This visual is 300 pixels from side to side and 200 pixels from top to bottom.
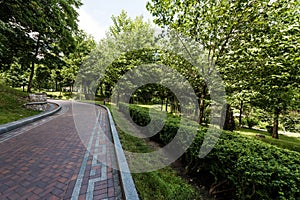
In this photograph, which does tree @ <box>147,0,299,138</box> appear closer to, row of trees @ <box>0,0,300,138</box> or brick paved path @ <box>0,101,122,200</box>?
row of trees @ <box>0,0,300,138</box>

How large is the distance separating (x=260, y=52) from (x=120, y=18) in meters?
18.5

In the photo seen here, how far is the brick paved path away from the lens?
250cm

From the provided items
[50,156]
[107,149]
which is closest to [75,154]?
[50,156]

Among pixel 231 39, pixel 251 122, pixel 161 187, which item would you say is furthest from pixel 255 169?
pixel 251 122

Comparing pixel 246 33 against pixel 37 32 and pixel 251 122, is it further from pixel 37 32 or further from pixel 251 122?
pixel 251 122

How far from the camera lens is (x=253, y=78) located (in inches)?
221

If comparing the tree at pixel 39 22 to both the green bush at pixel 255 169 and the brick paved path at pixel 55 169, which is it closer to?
the brick paved path at pixel 55 169

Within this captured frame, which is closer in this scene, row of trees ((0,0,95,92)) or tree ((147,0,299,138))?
tree ((147,0,299,138))

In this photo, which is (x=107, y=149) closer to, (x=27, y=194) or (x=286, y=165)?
(x=27, y=194)

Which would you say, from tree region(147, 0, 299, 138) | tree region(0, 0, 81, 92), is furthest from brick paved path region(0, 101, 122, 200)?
tree region(147, 0, 299, 138)

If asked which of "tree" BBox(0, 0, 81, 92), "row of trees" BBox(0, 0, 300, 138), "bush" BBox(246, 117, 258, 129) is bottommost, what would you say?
"bush" BBox(246, 117, 258, 129)

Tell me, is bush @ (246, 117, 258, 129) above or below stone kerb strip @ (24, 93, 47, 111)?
below

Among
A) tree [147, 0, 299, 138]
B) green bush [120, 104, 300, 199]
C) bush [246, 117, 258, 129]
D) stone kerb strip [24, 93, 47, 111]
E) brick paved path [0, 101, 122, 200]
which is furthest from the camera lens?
bush [246, 117, 258, 129]

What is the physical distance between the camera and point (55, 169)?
318 cm
